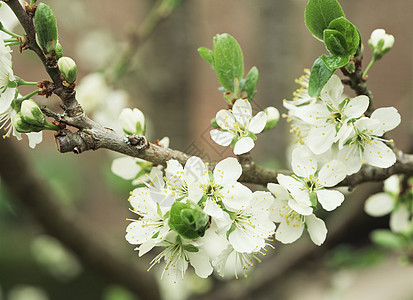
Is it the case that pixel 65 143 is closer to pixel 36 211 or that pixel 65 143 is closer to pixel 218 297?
pixel 36 211

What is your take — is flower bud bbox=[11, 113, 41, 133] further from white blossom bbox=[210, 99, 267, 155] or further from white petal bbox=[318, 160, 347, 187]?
white petal bbox=[318, 160, 347, 187]

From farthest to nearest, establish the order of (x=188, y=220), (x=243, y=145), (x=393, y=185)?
(x=393, y=185), (x=243, y=145), (x=188, y=220)

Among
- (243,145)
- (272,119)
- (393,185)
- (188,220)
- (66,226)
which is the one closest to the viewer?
(188,220)

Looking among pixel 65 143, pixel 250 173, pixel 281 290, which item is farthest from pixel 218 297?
pixel 65 143

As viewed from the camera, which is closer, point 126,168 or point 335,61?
point 335,61

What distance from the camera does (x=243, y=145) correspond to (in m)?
0.63

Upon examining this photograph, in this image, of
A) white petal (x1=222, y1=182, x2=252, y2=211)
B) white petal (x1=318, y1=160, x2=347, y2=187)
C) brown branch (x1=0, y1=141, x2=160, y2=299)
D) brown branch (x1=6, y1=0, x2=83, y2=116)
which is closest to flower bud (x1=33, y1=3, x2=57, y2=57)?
brown branch (x1=6, y1=0, x2=83, y2=116)

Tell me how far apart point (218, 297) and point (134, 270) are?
347mm

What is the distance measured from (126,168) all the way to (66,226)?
639 millimetres

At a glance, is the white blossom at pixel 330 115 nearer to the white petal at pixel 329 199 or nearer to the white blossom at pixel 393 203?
the white petal at pixel 329 199

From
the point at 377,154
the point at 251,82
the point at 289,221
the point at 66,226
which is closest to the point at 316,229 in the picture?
the point at 289,221

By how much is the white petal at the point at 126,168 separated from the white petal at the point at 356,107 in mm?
342

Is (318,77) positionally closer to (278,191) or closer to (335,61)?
(335,61)

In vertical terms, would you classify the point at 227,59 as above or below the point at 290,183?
above
